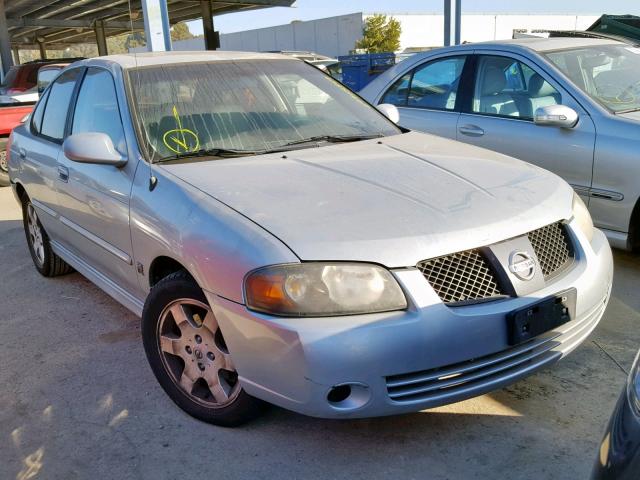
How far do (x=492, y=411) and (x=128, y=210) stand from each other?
1.83m

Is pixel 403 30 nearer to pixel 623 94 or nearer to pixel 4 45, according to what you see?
pixel 4 45

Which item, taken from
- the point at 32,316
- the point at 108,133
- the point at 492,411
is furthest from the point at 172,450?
the point at 32,316

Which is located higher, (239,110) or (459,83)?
(239,110)

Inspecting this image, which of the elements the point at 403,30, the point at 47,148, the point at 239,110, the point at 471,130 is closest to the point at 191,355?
the point at 239,110

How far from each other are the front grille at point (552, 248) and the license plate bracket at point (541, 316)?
0.37 ft

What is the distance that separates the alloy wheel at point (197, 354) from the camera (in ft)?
8.44

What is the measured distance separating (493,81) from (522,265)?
2892mm

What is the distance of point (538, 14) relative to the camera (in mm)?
53094

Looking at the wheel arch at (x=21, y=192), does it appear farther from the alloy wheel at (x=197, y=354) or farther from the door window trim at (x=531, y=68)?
the door window trim at (x=531, y=68)

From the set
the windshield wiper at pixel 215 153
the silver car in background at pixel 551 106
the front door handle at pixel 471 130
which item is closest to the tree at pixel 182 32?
the silver car in background at pixel 551 106

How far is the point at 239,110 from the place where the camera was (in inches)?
132

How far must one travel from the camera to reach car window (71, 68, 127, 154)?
10.6 ft

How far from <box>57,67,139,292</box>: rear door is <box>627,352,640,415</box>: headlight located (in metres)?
2.21

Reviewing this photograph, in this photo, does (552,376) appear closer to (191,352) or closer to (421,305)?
(421,305)
